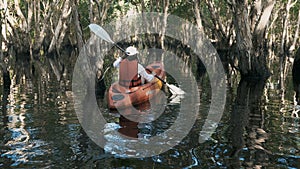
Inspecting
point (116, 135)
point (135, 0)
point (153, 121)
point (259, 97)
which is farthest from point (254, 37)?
point (135, 0)

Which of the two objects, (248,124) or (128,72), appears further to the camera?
(128,72)

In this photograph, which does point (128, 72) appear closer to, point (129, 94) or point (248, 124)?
point (129, 94)

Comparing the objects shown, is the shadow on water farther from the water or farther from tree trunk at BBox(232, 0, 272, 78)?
tree trunk at BBox(232, 0, 272, 78)

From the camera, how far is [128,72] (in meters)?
9.47

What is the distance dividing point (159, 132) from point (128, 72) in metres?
2.78

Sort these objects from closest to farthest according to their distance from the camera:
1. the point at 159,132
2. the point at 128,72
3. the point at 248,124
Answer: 1. the point at 159,132
2. the point at 248,124
3. the point at 128,72

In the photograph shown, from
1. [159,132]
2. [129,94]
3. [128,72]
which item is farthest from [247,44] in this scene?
[159,132]

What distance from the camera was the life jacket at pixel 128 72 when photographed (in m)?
9.42

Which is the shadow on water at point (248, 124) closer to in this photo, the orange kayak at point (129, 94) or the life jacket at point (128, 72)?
the orange kayak at point (129, 94)

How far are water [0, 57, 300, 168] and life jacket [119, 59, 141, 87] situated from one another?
0.88 meters

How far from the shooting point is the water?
545 cm

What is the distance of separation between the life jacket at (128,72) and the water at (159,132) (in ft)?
2.89

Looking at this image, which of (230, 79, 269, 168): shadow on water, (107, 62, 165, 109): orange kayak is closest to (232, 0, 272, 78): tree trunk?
(230, 79, 269, 168): shadow on water

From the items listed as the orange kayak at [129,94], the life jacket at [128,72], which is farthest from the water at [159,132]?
the life jacket at [128,72]
